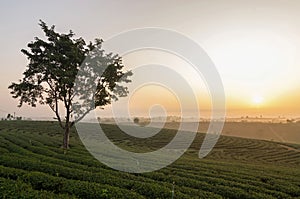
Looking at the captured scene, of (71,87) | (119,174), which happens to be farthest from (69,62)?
(119,174)

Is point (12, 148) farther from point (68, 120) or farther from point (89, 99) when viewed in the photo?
point (89, 99)

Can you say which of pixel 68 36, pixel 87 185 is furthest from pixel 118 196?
pixel 68 36

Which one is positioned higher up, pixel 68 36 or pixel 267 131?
pixel 68 36


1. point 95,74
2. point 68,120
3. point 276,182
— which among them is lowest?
point 276,182

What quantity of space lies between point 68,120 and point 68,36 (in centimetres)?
→ 1031

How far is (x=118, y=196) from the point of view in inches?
523

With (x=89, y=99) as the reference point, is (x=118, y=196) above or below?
below

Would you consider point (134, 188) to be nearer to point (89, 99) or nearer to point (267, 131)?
point (89, 99)

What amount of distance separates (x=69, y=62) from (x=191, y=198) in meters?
24.6

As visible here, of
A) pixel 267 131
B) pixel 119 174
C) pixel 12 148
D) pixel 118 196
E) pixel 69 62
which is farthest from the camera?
pixel 267 131

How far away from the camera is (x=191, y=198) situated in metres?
14.3

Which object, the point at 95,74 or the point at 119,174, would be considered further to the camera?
the point at 95,74

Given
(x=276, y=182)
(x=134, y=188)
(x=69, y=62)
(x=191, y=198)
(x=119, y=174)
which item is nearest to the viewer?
(x=191, y=198)

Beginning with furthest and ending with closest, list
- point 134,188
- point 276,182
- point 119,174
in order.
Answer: point 276,182, point 119,174, point 134,188
